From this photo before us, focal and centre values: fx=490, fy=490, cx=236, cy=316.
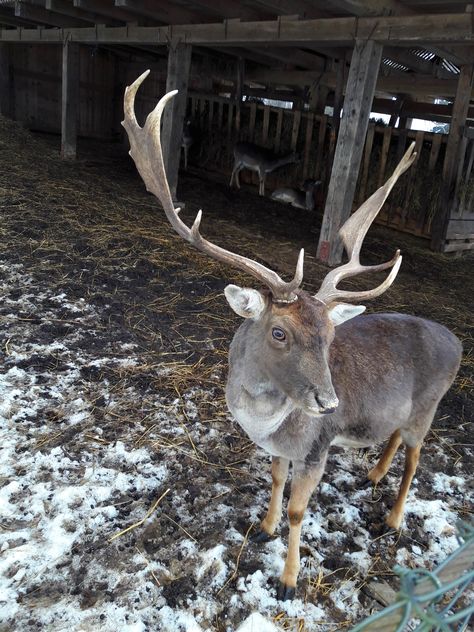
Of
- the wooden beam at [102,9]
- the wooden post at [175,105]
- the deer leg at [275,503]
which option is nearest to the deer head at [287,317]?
the deer leg at [275,503]

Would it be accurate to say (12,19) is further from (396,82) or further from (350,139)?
(350,139)

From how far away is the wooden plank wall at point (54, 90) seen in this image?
15.6 m

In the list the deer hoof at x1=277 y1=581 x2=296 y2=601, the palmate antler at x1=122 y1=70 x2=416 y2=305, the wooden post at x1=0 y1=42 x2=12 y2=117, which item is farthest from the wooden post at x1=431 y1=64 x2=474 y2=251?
the wooden post at x1=0 y1=42 x2=12 y2=117

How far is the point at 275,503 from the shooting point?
2713 mm

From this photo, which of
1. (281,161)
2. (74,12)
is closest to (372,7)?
(281,161)

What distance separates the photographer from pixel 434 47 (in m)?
6.46

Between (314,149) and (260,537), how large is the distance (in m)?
9.95

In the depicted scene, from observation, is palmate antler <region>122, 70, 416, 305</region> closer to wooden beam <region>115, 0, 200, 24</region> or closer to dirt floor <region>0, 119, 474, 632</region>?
dirt floor <region>0, 119, 474, 632</region>

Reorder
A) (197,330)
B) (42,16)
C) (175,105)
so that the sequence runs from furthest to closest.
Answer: (42,16)
(175,105)
(197,330)

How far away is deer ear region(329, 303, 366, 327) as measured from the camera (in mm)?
2396

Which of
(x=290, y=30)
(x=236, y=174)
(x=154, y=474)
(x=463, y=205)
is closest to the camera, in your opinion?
(x=154, y=474)

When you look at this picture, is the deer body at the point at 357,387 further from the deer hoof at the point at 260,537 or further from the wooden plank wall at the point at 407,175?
the wooden plank wall at the point at 407,175

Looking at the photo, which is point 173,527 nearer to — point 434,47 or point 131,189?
point 434,47

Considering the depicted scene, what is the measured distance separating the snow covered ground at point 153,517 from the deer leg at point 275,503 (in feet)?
0.21
